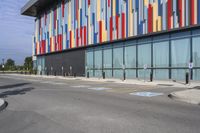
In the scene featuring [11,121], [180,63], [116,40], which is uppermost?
[116,40]

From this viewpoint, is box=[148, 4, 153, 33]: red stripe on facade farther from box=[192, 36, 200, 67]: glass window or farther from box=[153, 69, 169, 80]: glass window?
box=[192, 36, 200, 67]: glass window

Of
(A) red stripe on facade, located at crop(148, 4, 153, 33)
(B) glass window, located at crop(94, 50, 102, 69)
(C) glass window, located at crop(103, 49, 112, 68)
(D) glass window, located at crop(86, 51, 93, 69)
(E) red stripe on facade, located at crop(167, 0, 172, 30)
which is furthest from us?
(D) glass window, located at crop(86, 51, 93, 69)

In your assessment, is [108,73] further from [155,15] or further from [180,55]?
[180,55]

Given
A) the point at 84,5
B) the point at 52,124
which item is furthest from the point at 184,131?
the point at 84,5

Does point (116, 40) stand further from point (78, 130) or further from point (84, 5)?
point (78, 130)

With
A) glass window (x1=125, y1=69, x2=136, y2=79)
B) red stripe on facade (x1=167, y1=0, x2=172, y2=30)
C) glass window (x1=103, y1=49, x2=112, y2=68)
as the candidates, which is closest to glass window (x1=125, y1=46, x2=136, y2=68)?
glass window (x1=125, y1=69, x2=136, y2=79)

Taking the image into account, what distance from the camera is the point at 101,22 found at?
39.2 metres

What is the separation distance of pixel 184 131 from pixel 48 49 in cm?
5083

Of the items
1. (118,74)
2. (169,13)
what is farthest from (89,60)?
(169,13)

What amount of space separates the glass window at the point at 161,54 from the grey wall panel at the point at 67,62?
1643cm

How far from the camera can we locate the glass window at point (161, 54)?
2994 centimetres

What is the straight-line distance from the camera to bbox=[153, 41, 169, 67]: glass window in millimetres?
29938

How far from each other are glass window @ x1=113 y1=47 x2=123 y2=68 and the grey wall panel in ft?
28.4

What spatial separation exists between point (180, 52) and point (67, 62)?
1008 inches
